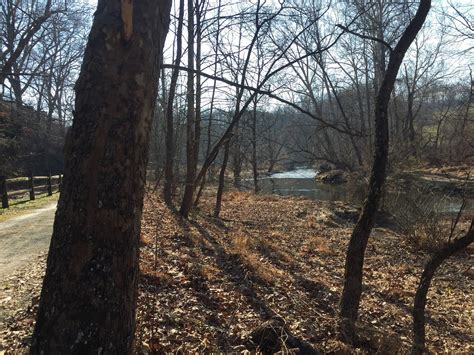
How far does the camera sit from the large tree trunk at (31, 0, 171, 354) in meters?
2.47

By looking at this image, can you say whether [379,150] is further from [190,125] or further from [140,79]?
[190,125]

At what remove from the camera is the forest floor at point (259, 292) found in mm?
5156

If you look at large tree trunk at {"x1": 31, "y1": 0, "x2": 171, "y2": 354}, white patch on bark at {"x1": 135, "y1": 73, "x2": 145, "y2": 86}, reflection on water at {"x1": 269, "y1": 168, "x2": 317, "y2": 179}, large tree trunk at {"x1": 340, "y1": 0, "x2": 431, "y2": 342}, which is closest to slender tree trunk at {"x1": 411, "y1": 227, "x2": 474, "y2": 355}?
large tree trunk at {"x1": 340, "y1": 0, "x2": 431, "y2": 342}

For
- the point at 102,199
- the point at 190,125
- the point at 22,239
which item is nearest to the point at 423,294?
the point at 102,199

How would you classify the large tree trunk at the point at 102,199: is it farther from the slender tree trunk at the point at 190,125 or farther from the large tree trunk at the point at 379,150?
the slender tree trunk at the point at 190,125

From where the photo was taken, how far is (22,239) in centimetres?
972

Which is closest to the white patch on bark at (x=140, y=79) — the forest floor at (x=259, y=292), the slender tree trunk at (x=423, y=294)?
the forest floor at (x=259, y=292)

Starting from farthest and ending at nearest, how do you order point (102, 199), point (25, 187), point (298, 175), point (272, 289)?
point (298, 175), point (25, 187), point (272, 289), point (102, 199)

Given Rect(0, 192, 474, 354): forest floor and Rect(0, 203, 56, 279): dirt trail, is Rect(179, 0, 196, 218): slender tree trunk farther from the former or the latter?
Rect(0, 203, 56, 279): dirt trail

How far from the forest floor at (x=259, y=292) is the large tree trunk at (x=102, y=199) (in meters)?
2.11

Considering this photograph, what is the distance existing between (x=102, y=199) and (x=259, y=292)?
5052mm

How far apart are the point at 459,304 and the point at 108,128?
768cm

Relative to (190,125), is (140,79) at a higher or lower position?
lower

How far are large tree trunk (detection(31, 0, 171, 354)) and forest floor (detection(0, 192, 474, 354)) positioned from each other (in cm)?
211
